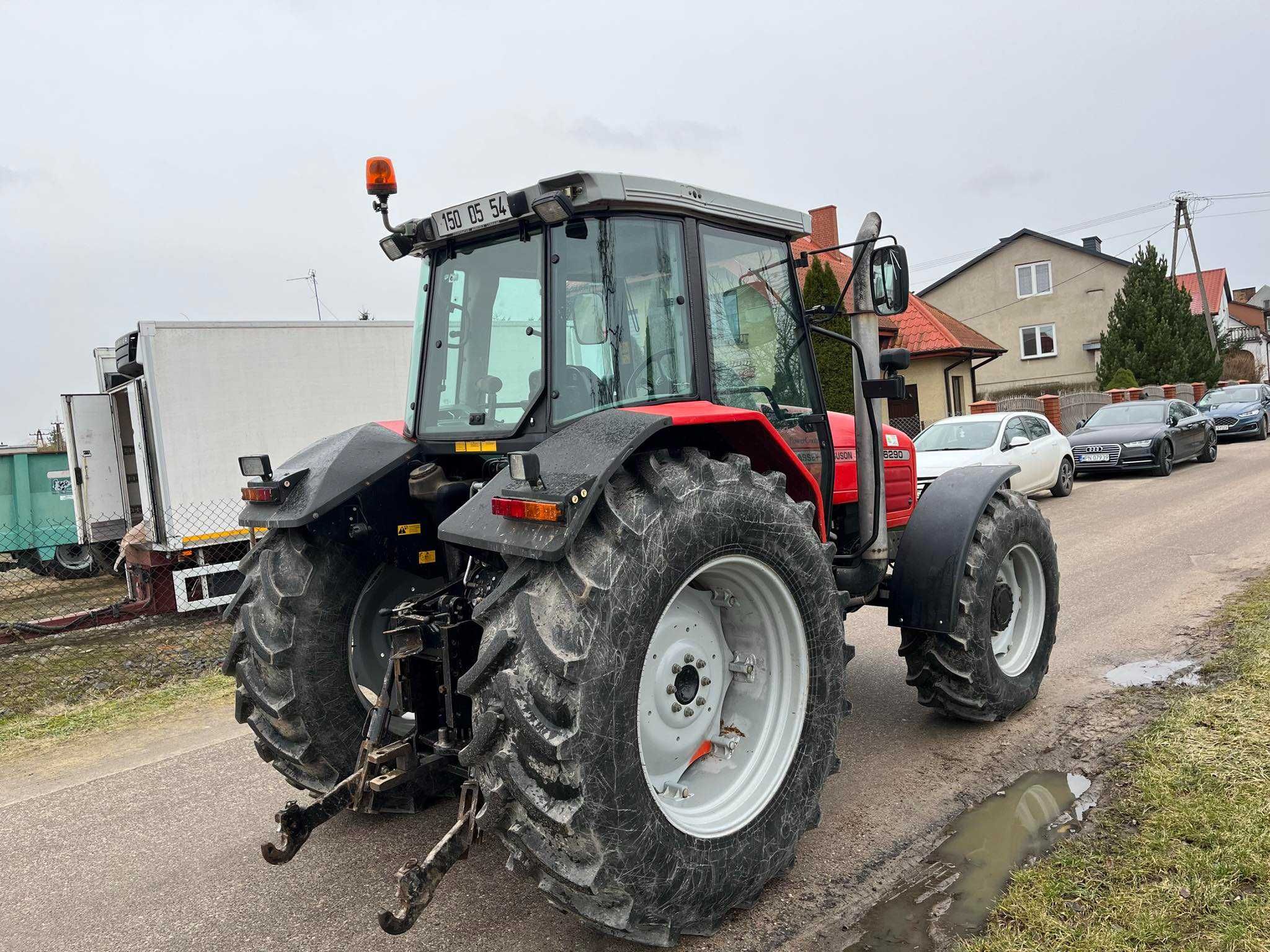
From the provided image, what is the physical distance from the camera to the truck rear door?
35.0 ft

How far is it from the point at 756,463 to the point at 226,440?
24.9 ft

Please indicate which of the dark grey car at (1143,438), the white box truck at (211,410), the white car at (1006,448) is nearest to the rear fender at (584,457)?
the white box truck at (211,410)

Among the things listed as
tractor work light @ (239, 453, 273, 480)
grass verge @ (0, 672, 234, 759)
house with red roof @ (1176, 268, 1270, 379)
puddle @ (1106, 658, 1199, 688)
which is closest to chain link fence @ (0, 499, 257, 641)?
grass verge @ (0, 672, 234, 759)

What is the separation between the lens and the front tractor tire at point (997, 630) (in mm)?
4266

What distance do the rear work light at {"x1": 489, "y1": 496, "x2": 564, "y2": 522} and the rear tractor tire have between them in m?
1.26

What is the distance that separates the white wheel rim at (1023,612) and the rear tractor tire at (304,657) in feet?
10.3

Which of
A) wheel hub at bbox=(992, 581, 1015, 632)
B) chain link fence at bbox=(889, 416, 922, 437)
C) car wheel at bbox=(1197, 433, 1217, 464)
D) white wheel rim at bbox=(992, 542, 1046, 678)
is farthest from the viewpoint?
chain link fence at bbox=(889, 416, 922, 437)

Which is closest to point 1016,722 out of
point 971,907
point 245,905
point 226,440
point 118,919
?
point 971,907

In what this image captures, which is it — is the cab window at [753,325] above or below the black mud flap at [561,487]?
above

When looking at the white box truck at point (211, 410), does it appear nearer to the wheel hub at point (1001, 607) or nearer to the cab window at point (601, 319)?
the cab window at point (601, 319)

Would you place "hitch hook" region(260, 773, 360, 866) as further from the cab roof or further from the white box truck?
the white box truck

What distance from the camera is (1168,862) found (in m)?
3.12

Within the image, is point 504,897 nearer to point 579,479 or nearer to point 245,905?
point 245,905

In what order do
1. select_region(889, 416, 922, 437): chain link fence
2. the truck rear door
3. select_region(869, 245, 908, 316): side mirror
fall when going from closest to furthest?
select_region(869, 245, 908, 316): side mirror
the truck rear door
select_region(889, 416, 922, 437): chain link fence
